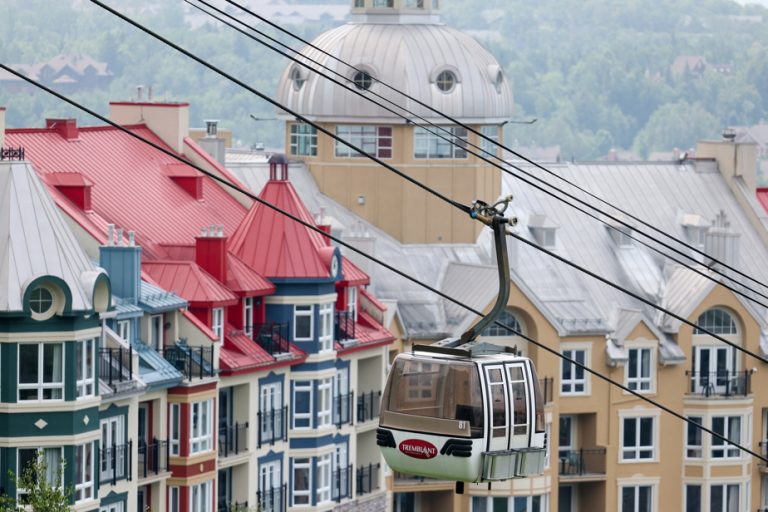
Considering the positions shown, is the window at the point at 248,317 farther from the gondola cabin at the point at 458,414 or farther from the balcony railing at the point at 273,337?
the gondola cabin at the point at 458,414

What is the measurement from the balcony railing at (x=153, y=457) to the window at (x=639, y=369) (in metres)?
30.5

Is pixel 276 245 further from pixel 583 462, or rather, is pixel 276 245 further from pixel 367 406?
pixel 583 462

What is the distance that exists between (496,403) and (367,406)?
4479 cm

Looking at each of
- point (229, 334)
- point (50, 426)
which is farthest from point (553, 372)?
point (50, 426)

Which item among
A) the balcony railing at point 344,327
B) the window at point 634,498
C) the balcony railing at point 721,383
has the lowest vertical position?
the window at point 634,498

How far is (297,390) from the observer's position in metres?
97.5

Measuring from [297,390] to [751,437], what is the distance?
80.2ft

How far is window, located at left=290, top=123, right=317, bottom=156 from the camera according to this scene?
114m

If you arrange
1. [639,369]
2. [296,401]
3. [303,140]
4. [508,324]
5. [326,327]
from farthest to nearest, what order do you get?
[303,140] < [639,369] < [508,324] < [326,327] < [296,401]

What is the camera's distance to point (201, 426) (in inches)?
3492

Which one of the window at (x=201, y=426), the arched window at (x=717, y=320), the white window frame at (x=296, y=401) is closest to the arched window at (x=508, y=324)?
the arched window at (x=717, y=320)

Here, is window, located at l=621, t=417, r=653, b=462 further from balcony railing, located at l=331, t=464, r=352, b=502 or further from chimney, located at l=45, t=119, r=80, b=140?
chimney, located at l=45, t=119, r=80, b=140

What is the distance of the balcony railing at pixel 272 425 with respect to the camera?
94062 mm

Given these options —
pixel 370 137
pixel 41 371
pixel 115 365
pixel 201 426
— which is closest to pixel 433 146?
pixel 370 137
